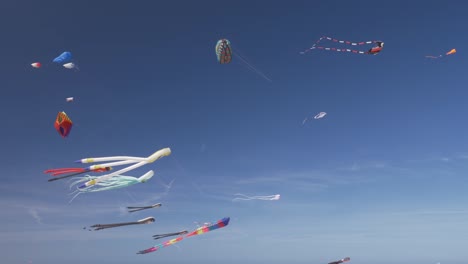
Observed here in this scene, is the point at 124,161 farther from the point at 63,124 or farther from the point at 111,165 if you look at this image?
the point at 63,124

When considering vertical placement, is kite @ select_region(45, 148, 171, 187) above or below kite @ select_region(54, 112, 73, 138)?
below

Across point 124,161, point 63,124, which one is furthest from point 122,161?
point 63,124

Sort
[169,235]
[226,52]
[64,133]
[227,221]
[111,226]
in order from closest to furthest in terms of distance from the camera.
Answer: [111,226] → [169,235] → [227,221] → [64,133] → [226,52]

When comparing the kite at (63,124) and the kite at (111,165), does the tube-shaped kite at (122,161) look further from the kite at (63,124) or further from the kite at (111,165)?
the kite at (63,124)

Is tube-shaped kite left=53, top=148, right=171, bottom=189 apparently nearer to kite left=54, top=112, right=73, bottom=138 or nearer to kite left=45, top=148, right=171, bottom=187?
kite left=45, top=148, right=171, bottom=187

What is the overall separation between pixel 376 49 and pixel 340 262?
3029cm

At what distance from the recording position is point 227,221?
1849 inches

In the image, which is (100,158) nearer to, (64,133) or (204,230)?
(204,230)

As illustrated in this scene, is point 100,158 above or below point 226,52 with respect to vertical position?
below

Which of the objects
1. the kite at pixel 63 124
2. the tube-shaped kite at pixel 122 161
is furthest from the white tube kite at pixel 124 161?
the kite at pixel 63 124

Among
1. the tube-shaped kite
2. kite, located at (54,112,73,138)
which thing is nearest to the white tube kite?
the tube-shaped kite

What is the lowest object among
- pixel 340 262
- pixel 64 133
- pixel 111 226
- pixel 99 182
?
pixel 340 262

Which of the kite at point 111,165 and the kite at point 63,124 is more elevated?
the kite at point 63,124

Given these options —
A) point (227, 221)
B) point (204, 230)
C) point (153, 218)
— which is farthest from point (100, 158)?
point (227, 221)
